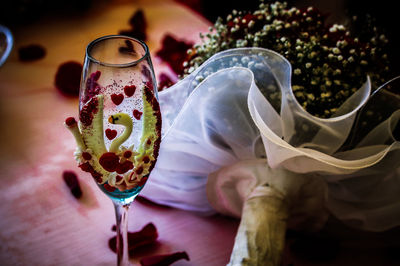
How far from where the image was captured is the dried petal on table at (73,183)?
998 millimetres

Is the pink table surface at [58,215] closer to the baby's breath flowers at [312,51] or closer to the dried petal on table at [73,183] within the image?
the dried petal on table at [73,183]

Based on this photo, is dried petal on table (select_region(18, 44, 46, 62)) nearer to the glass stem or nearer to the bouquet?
the bouquet

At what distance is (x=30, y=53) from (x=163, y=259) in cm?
86

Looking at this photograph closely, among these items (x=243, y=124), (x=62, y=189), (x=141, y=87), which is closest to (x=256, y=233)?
(x=243, y=124)

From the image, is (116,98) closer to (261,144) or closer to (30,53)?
(261,144)

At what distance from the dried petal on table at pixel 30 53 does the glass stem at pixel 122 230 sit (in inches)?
33.3

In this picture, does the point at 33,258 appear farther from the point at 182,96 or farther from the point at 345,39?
the point at 345,39

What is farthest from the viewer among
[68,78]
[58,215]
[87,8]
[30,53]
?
[87,8]

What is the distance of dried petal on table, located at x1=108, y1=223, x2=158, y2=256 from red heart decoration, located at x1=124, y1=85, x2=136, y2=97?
1.28 feet

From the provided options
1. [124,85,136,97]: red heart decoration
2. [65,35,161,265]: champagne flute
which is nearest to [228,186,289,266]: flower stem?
[65,35,161,265]: champagne flute

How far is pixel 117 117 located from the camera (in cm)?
60

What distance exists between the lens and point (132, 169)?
25.3 inches

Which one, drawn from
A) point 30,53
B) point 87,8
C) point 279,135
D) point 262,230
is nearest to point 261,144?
point 279,135

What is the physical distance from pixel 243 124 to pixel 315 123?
13 cm
